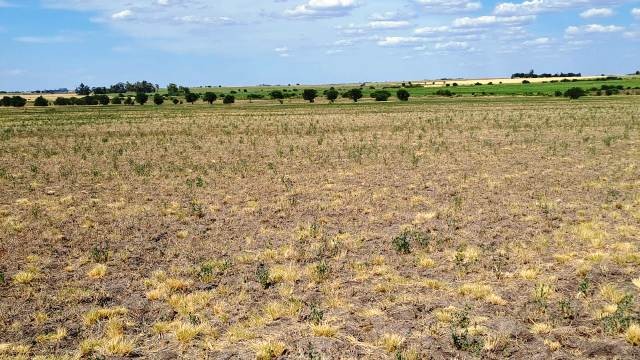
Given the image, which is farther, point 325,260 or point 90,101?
point 90,101

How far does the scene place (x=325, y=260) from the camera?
462 inches

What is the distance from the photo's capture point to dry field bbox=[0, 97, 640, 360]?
26.4ft

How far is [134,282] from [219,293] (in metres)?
1.94

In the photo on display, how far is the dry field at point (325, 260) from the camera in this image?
805 centimetres

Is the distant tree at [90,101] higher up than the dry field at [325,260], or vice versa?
the distant tree at [90,101]

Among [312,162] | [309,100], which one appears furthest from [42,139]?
[309,100]

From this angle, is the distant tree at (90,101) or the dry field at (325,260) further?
the distant tree at (90,101)

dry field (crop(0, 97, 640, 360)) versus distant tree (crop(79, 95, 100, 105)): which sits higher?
distant tree (crop(79, 95, 100, 105))

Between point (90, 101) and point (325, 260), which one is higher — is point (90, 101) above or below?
above

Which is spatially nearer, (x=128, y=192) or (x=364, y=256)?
(x=364, y=256)

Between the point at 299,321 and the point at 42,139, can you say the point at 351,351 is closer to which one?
the point at 299,321

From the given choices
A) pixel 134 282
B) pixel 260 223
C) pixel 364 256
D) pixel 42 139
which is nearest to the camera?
pixel 134 282

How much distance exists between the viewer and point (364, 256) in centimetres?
1198

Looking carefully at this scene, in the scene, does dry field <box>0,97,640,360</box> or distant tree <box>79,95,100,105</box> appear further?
distant tree <box>79,95,100,105</box>
